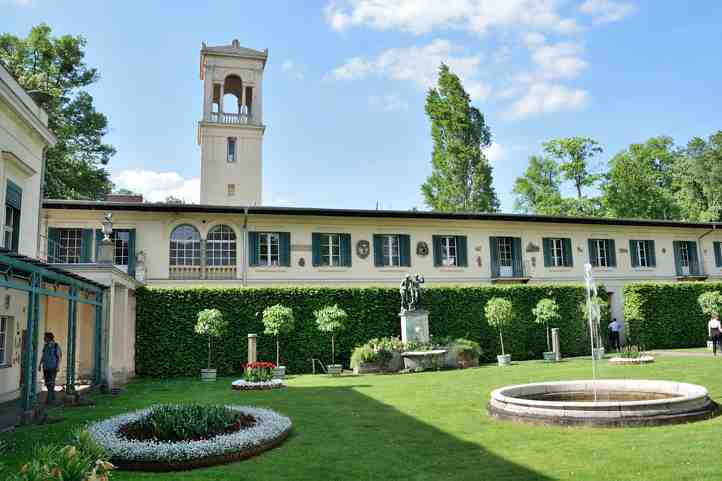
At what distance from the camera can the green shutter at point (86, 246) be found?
22906 mm

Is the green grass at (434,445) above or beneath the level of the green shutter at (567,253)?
beneath

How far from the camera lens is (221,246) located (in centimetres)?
2466

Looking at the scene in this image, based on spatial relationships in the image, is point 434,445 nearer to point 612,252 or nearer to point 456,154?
point 612,252

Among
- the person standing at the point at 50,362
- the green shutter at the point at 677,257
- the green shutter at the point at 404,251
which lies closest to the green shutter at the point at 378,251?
the green shutter at the point at 404,251

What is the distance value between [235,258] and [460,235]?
35.6 feet

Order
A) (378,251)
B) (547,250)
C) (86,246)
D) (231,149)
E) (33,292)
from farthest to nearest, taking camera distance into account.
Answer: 1. (231,149)
2. (547,250)
3. (378,251)
4. (86,246)
5. (33,292)

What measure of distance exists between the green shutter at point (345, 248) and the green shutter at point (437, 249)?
4.19 m

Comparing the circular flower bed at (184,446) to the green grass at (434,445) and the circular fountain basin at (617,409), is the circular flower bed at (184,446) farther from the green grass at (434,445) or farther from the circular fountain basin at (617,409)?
the circular fountain basin at (617,409)

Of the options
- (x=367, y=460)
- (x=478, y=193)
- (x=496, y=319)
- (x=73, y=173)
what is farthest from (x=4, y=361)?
(x=478, y=193)

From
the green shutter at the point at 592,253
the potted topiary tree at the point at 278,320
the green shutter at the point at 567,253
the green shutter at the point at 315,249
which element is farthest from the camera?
the green shutter at the point at 592,253

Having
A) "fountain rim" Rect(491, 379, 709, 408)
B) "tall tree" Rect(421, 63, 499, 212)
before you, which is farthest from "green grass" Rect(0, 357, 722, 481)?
"tall tree" Rect(421, 63, 499, 212)

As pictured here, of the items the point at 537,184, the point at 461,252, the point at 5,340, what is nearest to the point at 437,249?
the point at 461,252

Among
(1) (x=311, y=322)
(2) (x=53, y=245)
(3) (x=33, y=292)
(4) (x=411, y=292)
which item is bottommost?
(1) (x=311, y=322)

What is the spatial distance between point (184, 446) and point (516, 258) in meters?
23.6
